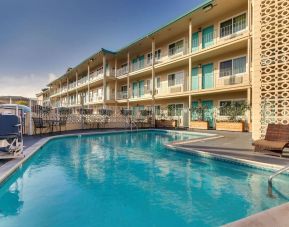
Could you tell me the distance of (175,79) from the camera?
19391 millimetres

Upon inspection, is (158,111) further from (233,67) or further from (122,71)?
(233,67)

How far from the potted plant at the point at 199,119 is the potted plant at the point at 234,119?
3.34ft

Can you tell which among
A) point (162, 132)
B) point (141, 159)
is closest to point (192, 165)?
point (141, 159)

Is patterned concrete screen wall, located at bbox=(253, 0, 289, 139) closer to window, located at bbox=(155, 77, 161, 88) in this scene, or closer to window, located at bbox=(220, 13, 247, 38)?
window, located at bbox=(220, 13, 247, 38)

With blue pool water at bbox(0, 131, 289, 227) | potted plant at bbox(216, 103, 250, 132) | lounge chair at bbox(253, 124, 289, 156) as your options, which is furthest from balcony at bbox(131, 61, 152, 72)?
blue pool water at bbox(0, 131, 289, 227)

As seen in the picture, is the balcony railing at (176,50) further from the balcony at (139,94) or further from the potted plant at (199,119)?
the potted plant at (199,119)

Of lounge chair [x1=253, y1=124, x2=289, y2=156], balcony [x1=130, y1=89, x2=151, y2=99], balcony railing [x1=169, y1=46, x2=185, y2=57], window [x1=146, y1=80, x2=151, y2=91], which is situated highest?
balcony railing [x1=169, y1=46, x2=185, y2=57]

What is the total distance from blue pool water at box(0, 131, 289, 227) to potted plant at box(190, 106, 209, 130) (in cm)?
970

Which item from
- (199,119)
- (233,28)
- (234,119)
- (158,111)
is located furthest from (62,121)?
(233,28)

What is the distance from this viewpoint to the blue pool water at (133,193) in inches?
118

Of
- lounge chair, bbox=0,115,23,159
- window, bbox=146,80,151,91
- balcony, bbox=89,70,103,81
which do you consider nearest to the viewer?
lounge chair, bbox=0,115,23,159

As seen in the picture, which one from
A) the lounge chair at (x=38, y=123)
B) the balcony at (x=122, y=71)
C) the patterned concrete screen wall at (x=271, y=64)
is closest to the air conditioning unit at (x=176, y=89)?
the balcony at (x=122, y=71)

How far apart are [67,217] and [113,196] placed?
0.99 m

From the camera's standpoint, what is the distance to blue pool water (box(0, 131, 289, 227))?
9.81 feet
